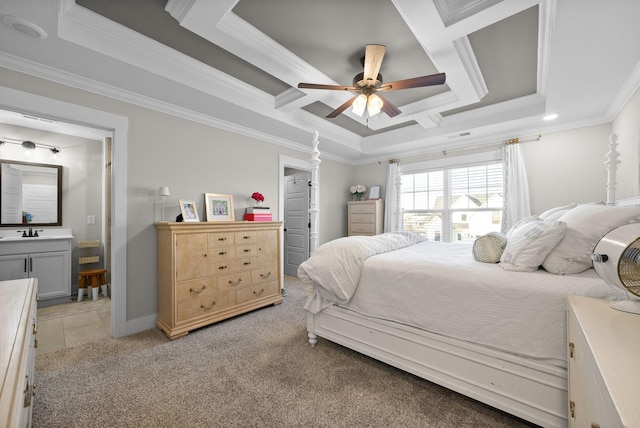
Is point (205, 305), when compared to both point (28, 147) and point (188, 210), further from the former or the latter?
point (28, 147)

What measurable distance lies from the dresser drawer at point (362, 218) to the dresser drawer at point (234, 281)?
8.80 ft

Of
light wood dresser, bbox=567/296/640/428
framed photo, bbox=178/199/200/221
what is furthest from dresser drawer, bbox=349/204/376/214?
light wood dresser, bbox=567/296/640/428

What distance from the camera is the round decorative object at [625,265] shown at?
3.13ft

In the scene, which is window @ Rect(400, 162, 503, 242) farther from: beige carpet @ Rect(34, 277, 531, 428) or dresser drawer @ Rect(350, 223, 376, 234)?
beige carpet @ Rect(34, 277, 531, 428)

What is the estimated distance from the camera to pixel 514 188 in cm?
375

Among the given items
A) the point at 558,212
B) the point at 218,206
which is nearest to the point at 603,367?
the point at 558,212

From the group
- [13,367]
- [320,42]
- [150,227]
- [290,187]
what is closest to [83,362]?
[150,227]

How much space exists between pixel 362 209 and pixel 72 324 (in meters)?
4.41

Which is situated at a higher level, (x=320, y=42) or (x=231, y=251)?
(x=320, y=42)

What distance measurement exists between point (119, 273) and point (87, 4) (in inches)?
87.2

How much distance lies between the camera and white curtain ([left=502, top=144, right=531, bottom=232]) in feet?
12.1

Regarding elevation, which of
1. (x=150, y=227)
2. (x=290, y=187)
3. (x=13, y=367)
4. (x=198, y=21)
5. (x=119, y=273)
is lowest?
(x=119, y=273)

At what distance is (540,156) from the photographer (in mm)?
3650

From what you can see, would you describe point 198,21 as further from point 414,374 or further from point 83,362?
point 414,374
